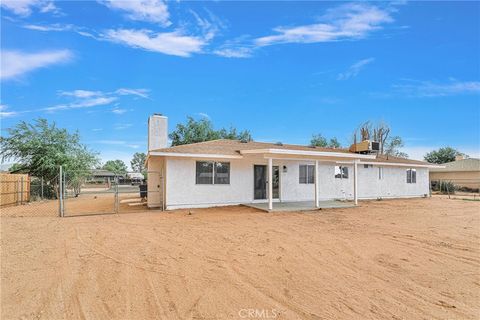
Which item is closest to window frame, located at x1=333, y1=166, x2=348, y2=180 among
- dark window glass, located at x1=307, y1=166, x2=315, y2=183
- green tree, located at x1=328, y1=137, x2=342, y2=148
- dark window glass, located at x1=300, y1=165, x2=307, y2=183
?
dark window glass, located at x1=307, y1=166, x2=315, y2=183

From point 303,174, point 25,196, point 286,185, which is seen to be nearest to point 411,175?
point 303,174

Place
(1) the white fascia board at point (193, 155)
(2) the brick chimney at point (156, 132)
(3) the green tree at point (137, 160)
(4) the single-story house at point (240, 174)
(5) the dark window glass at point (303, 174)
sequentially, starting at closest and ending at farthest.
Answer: (1) the white fascia board at point (193, 155) < (4) the single-story house at point (240, 174) < (2) the brick chimney at point (156, 132) < (5) the dark window glass at point (303, 174) < (3) the green tree at point (137, 160)

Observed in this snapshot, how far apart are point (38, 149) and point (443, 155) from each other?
56.5m

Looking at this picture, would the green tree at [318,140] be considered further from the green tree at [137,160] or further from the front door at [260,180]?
the green tree at [137,160]

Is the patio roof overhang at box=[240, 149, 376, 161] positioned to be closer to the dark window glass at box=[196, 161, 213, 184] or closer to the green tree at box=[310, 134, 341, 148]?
the dark window glass at box=[196, 161, 213, 184]

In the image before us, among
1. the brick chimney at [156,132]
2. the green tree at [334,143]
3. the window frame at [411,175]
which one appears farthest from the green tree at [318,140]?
the brick chimney at [156,132]

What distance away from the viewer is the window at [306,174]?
644 inches

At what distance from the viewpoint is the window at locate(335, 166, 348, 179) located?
58.3 ft

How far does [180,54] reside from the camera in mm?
16781

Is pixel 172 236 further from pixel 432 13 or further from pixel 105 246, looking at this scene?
pixel 432 13

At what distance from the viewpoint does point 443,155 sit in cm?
4869

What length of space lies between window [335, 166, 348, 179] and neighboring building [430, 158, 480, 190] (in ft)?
56.1

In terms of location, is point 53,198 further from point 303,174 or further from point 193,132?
point 303,174

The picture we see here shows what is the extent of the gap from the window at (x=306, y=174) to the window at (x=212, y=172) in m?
4.69
